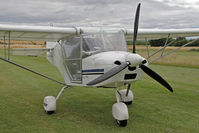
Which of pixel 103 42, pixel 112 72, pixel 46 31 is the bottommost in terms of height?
pixel 112 72

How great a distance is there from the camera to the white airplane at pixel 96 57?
5030 millimetres

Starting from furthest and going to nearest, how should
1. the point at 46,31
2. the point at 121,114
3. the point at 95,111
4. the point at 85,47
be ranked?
the point at 95,111 < the point at 46,31 < the point at 85,47 < the point at 121,114

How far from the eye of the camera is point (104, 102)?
302 inches

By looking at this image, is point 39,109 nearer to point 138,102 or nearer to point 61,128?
point 61,128

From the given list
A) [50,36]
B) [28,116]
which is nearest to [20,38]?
[50,36]

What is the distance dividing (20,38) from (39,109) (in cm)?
222

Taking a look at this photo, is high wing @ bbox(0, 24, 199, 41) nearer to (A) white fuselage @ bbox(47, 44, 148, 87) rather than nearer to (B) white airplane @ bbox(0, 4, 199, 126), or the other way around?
(B) white airplane @ bbox(0, 4, 199, 126)

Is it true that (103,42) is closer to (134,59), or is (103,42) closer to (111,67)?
(111,67)

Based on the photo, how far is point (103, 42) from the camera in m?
5.77

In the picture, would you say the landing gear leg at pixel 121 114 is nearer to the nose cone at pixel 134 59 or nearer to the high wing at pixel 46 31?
the nose cone at pixel 134 59

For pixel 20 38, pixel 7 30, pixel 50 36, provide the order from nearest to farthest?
pixel 7 30 < pixel 50 36 < pixel 20 38

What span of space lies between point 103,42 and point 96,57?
1.69 ft

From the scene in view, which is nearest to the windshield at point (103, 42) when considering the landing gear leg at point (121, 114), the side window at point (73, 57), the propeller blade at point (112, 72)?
the side window at point (73, 57)

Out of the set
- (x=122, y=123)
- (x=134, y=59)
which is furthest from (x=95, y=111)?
(x=134, y=59)
